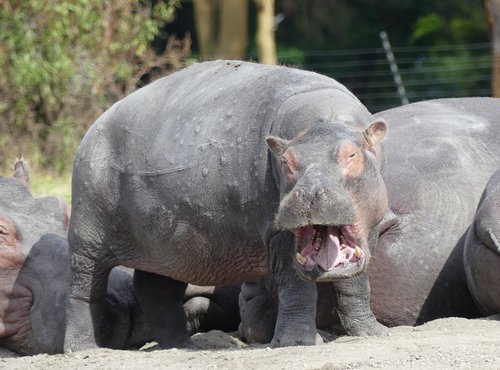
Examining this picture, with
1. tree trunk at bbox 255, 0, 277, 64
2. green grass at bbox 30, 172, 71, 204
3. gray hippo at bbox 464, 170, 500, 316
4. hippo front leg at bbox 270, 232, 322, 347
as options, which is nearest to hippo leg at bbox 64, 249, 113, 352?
hippo front leg at bbox 270, 232, 322, 347

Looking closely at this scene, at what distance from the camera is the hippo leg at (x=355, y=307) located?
19.5 ft

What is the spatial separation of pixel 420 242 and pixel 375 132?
3.64ft

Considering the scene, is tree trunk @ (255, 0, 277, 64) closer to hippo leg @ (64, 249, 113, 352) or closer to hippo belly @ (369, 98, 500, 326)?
hippo belly @ (369, 98, 500, 326)

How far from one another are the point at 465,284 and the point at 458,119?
3.65 feet

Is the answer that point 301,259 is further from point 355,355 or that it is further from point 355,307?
point 355,307

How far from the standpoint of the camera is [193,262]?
6367mm

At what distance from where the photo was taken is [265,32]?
19859mm

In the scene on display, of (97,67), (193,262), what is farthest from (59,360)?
(97,67)

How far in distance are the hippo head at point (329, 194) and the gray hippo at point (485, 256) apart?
2.23ft

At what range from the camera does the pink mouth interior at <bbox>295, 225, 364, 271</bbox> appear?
5.36 metres

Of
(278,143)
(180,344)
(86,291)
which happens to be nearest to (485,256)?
(278,143)

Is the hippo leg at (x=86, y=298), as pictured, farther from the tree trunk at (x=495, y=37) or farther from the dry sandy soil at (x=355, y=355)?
the tree trunk at (x=495, y=37)

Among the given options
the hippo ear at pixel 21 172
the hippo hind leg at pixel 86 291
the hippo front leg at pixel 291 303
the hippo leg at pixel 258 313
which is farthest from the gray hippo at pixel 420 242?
the hippo ear at pixel 21 172

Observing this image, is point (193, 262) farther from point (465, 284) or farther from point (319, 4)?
point (319, 4)
